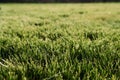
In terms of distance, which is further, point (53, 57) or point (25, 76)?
point (53, 57)

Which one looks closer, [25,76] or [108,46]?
[25,76]

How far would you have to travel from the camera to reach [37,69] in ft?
5.98

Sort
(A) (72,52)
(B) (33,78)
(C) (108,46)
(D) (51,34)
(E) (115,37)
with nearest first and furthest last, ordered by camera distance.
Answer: (B) (33,78), (A) (72,52), (C) (108,46), (E) (115,37), (D) (51,34)

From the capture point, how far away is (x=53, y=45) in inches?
95.2

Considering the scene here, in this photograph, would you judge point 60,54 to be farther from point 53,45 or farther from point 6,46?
point 6,46

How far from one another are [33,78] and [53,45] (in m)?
0.72

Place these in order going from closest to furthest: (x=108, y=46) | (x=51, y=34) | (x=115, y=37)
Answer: (x=108, y=46)
(x=115, y=37)
(x=51, y=34)

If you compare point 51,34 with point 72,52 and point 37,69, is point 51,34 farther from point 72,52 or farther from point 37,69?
point 37,69

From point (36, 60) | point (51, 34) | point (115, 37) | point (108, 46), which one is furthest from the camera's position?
point (51, 34)

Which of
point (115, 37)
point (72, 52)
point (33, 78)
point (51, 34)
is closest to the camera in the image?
point (33, 78)

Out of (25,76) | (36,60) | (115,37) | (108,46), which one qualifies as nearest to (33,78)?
(25,76)

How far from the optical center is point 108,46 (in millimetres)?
2365

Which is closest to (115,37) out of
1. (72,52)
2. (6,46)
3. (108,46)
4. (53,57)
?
(108,46)

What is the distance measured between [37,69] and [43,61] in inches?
9.7
